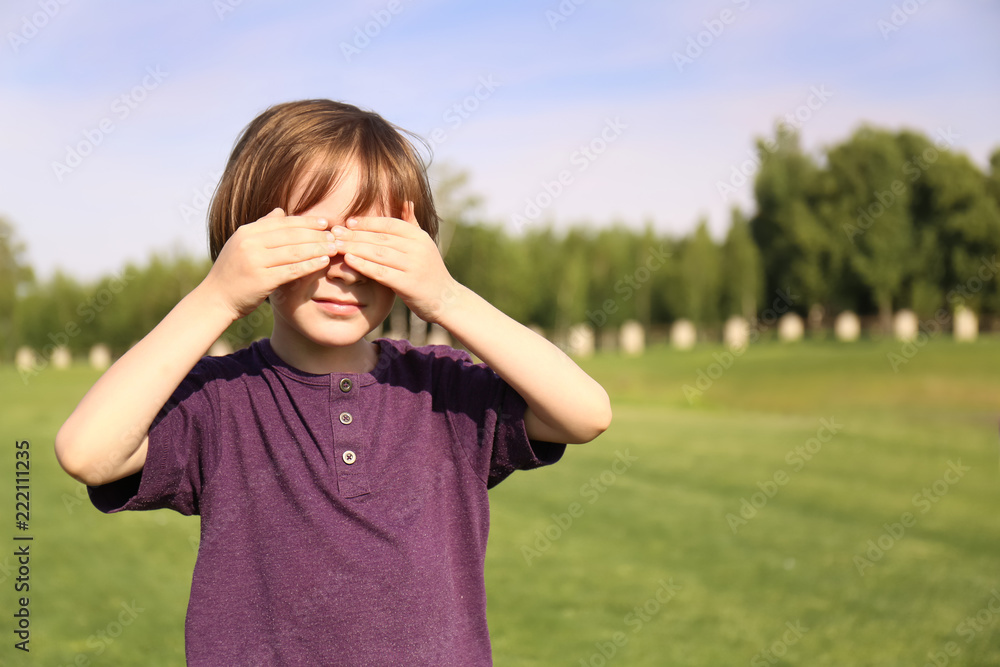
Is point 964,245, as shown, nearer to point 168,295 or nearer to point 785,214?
point 785,214

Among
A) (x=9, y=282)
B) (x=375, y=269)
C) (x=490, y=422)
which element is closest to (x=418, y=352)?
(x=490, y=422)

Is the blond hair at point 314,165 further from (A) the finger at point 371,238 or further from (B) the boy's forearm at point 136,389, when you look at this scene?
(B) the boy's forearm at point 136,389

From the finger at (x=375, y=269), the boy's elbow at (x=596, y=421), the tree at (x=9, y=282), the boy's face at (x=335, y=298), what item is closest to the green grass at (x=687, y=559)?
the boy's elbow at (x=596, y=421)

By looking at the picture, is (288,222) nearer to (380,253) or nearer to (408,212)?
(380,253)

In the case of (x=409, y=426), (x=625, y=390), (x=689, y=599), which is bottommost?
(x=625, y=390)

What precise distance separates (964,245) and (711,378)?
55.7 ft

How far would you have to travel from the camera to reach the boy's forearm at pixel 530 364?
173 cm

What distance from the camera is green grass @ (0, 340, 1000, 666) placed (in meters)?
5.02

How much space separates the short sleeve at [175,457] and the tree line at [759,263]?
36696mm

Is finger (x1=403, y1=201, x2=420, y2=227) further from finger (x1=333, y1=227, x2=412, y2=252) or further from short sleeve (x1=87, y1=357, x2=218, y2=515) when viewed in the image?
short sleeve (x1=87, y1=357, x2=218, y2=515)

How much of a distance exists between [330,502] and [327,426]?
0.16 meters

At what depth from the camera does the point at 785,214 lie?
147 feet

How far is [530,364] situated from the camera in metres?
1.76

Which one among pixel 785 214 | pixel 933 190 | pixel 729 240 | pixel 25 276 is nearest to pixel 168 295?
pixel 25 276
